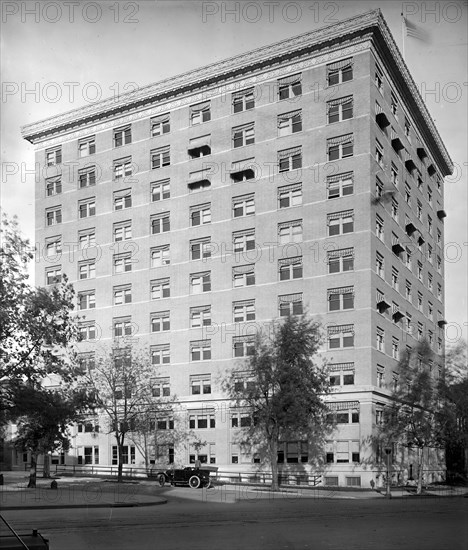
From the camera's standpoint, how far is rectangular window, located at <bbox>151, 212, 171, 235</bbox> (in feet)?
211

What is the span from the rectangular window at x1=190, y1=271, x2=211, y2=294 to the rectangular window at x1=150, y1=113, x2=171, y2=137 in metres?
13.2

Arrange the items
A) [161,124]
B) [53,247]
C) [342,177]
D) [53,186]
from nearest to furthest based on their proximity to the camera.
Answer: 1. [342,177]
2. [161,124]
3. [53,247]
4. [53,186]

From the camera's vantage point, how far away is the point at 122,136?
6719 centimetres

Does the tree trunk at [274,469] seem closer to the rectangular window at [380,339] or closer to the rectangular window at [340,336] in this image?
the rectangular window at [340,336]

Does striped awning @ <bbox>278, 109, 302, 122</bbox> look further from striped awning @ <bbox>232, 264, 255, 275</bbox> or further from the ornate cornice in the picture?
striped awning @ <bbox>232, 264, 255, 275</bbox>

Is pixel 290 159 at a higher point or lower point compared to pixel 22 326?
higher

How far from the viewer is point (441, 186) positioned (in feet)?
245

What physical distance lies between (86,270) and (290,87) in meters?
24.7

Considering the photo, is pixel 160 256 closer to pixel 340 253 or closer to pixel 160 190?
pixel 160 190

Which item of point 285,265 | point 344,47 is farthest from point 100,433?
point 344,47

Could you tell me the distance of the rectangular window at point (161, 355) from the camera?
6272 cm

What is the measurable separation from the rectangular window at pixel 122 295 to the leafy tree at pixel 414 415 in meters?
23.9

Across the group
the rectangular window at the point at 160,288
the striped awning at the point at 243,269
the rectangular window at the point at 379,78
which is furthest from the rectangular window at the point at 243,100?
the rectangular window at the point at 160,288

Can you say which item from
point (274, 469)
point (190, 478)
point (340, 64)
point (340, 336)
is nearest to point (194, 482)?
point (190, 478)
